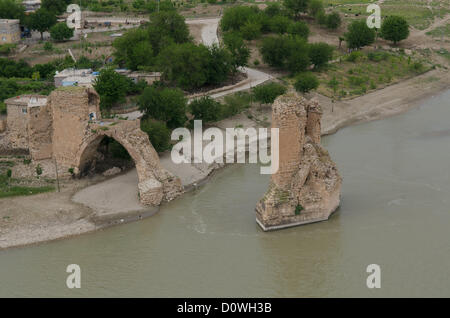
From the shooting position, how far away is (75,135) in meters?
34.9

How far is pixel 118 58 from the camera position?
173 ft

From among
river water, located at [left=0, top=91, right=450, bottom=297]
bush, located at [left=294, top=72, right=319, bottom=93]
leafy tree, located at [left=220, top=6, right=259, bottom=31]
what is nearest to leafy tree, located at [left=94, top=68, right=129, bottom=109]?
river water, located at [left=0, top=91, right=450, bottom=297]

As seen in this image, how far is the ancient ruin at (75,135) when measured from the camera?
32781mm

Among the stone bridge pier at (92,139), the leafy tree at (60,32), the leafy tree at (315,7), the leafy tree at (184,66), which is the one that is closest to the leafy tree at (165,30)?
the leafy tree at (184,66)

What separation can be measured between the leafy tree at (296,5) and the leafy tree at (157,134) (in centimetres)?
3160

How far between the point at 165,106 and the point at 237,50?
A: 14.1 m

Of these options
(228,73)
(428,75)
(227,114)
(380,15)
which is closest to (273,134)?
(227,114)

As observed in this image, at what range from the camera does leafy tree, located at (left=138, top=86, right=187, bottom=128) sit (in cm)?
4134

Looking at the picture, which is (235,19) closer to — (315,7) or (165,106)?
(315,7)

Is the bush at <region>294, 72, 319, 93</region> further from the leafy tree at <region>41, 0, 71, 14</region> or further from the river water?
the leafy tree at <region>41, 0, 71, 14</region>

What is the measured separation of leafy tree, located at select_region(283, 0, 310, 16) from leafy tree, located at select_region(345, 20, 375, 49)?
753cm

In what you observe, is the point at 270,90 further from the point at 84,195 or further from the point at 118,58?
the point at 84,195

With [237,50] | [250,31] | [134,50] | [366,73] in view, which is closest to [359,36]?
[366,73]

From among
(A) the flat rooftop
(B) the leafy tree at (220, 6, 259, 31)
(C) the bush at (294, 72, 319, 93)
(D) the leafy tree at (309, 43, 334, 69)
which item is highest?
(B) the leafy tree at (220, 6, 259, 31)
